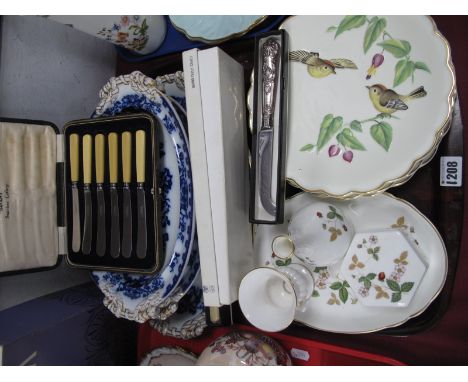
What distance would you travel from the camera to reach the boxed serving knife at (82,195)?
62cm

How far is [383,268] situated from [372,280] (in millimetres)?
22

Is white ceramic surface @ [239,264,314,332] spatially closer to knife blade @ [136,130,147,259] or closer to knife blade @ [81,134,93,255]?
knife blade @ [136,130,147,259]

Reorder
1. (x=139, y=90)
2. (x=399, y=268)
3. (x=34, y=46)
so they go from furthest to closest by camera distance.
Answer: (x=34, y=46)
(x=139, y=90)
(x=399, y=268)

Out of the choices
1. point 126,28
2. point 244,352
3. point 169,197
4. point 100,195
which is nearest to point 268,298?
point 244,352

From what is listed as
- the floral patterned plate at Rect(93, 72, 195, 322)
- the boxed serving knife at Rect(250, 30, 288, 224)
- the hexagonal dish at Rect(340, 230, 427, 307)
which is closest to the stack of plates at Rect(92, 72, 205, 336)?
the floral patterned plate at Rect(93, 72, 195, 322)

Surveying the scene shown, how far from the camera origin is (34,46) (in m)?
0.76

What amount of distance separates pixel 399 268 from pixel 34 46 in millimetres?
725

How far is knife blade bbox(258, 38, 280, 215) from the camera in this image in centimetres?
56

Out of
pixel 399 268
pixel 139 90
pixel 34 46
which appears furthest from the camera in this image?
pixel 34 46

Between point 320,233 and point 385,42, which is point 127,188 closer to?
point 320,233

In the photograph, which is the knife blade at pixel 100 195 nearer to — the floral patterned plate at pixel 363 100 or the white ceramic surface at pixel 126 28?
the white ceramic surface at pixel 126 28

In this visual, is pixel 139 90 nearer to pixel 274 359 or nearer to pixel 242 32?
pixel 242 32

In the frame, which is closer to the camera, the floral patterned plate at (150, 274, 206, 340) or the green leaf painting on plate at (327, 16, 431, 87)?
the green leaf painting on plate at (327, 16, 431, 87)

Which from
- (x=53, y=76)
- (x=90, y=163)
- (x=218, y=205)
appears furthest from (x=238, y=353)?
(x=53, y=76)
